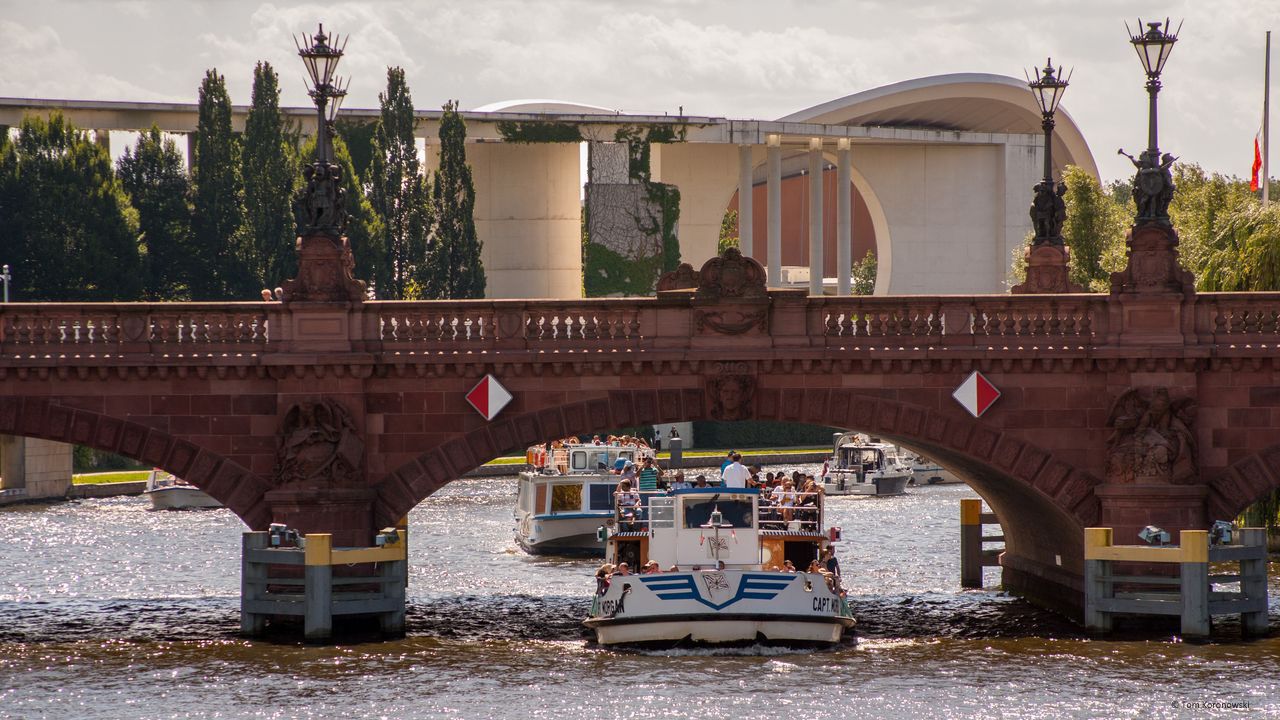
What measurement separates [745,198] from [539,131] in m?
12.6

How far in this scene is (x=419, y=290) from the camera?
81000mm

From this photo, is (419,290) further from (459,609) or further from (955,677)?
(955,677)

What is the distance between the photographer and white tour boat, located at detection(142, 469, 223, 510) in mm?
67625

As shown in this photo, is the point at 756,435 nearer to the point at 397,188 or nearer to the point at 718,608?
the point at 397,188

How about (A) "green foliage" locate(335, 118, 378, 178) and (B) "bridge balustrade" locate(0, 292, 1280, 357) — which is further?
(A) "green foliage" locate(335, 118, 378, 178)

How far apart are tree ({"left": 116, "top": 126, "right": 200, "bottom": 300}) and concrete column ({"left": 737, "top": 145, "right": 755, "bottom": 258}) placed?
25345mm

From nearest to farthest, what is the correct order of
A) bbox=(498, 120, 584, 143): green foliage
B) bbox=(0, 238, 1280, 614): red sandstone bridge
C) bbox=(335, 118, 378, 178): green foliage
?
bbox=(0, 238, 1280, 614): red sandstone bridge < bbox=(335, 118, 378, 178): green foliage < bbox=(498, 120, 584, 143): green foliage

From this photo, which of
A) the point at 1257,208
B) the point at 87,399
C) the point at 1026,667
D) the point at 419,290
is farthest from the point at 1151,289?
the point at 419,290

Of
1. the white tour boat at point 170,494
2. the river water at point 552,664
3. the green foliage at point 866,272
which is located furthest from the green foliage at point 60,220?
the green foliage at point 866,272

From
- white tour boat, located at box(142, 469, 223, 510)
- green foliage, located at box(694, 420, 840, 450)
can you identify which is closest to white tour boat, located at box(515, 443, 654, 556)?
white tour boat, located at box(142, 469, 223, 510)

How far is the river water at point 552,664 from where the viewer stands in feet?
97.3

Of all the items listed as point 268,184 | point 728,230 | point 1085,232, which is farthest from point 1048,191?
point 728,230

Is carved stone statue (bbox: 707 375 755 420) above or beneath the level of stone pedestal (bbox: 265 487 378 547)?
above

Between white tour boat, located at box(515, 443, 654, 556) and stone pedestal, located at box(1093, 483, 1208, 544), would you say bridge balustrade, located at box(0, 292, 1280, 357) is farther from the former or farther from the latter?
white tour boat, located at box(515, 443, 654, 556)
